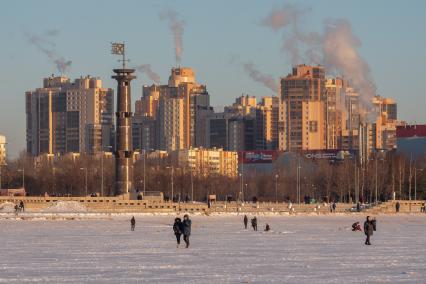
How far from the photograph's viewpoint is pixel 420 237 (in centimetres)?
5519

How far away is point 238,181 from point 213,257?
13128 centimetres

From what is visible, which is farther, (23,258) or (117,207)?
(117,207)

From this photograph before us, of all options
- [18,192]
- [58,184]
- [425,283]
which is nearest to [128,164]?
[18,192]

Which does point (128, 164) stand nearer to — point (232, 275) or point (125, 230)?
point (125, 230)

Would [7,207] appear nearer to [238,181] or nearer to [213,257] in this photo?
[213,257]

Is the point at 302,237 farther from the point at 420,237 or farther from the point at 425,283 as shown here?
the point at 425,283

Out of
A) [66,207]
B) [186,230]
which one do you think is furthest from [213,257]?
[66,207]

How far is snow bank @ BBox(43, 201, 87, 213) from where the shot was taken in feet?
337

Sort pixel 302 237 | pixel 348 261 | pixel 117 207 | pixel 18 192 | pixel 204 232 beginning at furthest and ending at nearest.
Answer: pixel 18 192
pixel 117 207
pixel 204 232
pixel 302 237
pixel 348 261

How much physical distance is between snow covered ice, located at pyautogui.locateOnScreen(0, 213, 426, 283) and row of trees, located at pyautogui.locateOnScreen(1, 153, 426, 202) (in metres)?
77.9

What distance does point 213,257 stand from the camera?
132 feet

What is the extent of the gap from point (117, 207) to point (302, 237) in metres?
Answer: 53.3

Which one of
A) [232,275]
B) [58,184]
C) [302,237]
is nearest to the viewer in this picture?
[232,275]

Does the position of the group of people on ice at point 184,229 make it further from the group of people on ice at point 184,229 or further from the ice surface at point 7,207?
the ice surface at point 7,207
